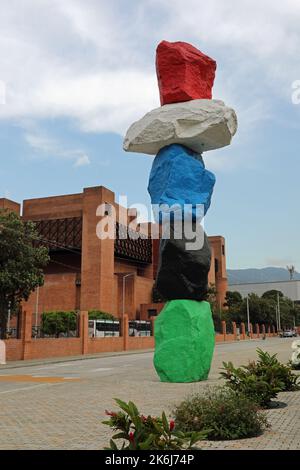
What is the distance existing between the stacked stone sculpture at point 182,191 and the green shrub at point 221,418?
6.78 m

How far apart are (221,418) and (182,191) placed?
897 centimetres

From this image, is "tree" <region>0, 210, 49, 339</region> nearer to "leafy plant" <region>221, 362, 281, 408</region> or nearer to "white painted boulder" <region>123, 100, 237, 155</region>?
"white painted boulder" <region>123, 100, 237, 155</region>

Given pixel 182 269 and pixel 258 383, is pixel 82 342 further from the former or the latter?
pixel 258 383

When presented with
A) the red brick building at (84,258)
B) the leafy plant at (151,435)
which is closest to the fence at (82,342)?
the red brick building at (84,258)

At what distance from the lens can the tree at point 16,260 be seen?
86.2ft

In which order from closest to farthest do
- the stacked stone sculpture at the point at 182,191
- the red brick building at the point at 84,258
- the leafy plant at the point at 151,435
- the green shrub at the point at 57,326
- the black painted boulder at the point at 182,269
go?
the leafy plant at the point at 151,435 → the stacked stone sculpture at the point at 182,191 → the black painted boulder at the point at 182,269 → the green shrub at the point at 57,326 → the red brick building at the point at 84,258

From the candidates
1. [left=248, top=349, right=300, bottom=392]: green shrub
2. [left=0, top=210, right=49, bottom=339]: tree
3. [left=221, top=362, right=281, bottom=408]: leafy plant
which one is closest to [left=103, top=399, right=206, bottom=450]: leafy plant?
[left=221, top=362, right=281, bottom=408]: leafy plant

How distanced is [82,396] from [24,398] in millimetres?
1343

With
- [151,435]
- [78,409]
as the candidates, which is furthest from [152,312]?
[151,435]

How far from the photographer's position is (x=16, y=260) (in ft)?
88.5

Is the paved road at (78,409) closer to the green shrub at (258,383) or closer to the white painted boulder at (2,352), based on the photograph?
the green shrub at (258,383)

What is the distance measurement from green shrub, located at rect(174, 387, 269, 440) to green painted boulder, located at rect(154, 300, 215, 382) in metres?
6.72

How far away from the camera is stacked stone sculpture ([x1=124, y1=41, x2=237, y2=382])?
14.7 metres

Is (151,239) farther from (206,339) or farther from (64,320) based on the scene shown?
(206,339)
